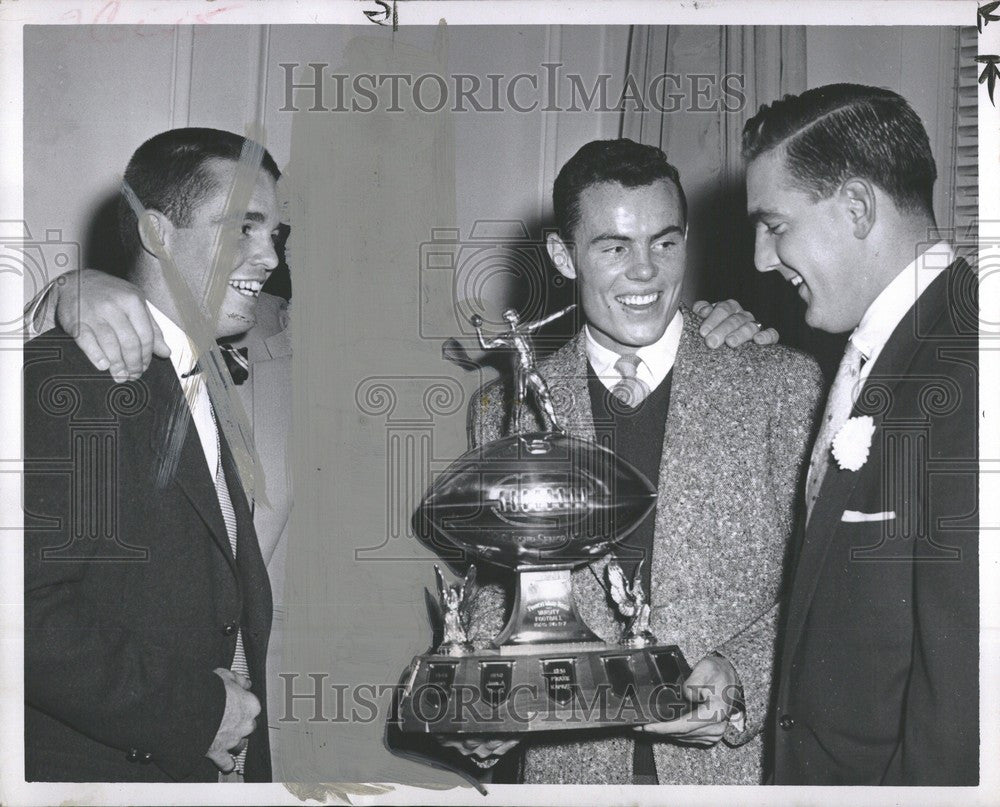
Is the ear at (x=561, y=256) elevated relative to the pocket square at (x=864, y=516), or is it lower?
elevated

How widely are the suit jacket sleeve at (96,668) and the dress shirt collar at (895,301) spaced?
1.14 meters

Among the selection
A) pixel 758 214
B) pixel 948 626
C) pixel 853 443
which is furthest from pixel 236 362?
pixel 948 626

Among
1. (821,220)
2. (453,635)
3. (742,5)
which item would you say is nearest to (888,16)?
(742,5)

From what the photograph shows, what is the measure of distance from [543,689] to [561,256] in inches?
27.1

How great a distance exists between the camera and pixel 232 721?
180 cm

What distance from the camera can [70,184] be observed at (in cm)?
188

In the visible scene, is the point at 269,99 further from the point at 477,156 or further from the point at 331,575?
the point at 331,575

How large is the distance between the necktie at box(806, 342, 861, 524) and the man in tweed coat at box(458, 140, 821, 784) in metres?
0.02

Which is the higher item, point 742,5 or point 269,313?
point 742,5

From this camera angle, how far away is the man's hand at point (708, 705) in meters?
1.61

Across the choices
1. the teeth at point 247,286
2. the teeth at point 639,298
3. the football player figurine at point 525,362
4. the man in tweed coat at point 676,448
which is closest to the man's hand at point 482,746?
the man in tweed coat at point 676,448

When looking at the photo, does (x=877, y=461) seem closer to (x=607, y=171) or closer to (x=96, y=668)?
(x=607, y=171)

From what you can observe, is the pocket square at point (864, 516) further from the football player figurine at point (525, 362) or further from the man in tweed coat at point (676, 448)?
the football player figurine at point (525, 362)

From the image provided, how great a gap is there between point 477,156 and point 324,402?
0.49 metres
